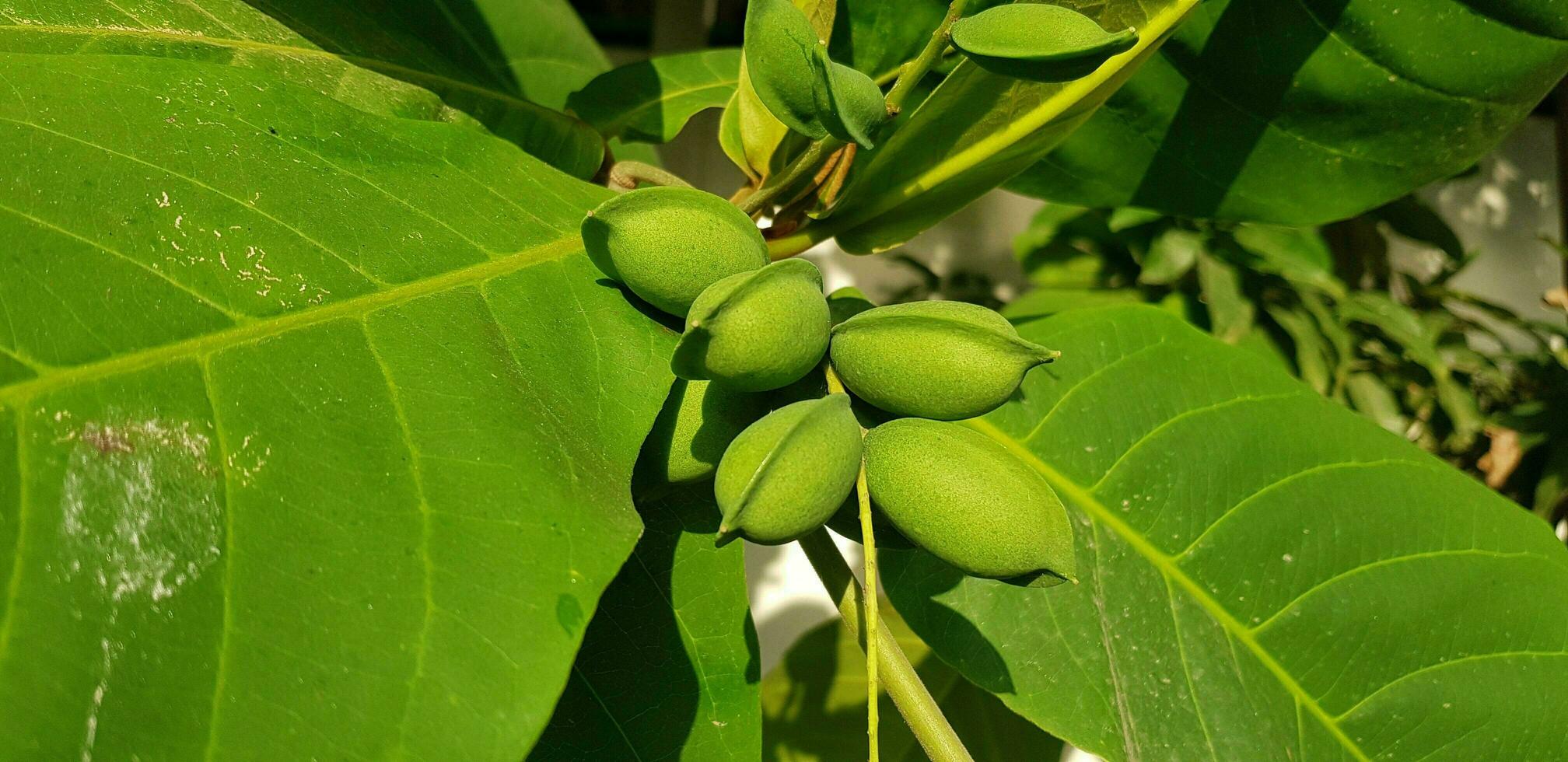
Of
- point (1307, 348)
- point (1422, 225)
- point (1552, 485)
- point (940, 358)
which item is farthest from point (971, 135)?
point (1422, 225)

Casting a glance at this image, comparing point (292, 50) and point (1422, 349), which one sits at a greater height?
point (292, 50)

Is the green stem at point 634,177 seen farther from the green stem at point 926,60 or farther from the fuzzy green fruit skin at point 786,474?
the fuzzy green fruit skin at point 786,474

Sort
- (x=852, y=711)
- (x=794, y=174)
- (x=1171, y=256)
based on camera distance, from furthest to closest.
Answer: (x=1171, y=256) → (x=852, y=711) → (x=794, y=174)

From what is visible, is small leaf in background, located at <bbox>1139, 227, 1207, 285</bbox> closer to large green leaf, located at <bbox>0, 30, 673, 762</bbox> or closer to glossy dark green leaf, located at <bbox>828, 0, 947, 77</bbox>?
glossy dark green leaf, located at <bbox>828, 0, 947, 77</bbox>

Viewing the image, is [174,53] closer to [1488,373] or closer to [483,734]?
[483,734]

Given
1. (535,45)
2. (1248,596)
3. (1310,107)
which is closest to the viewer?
(1248,596)

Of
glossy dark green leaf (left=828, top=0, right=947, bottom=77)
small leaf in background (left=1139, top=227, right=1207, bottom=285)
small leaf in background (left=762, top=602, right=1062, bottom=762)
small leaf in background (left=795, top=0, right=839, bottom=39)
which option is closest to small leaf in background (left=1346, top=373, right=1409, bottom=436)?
small leaf in background (left=1139, top=227, right=1207, bottom=285)

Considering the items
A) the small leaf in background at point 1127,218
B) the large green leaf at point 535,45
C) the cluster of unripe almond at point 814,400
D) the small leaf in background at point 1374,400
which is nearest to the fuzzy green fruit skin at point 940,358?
the cluster of unripe almond at point 814,400

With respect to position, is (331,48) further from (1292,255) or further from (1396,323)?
(1396,323)
